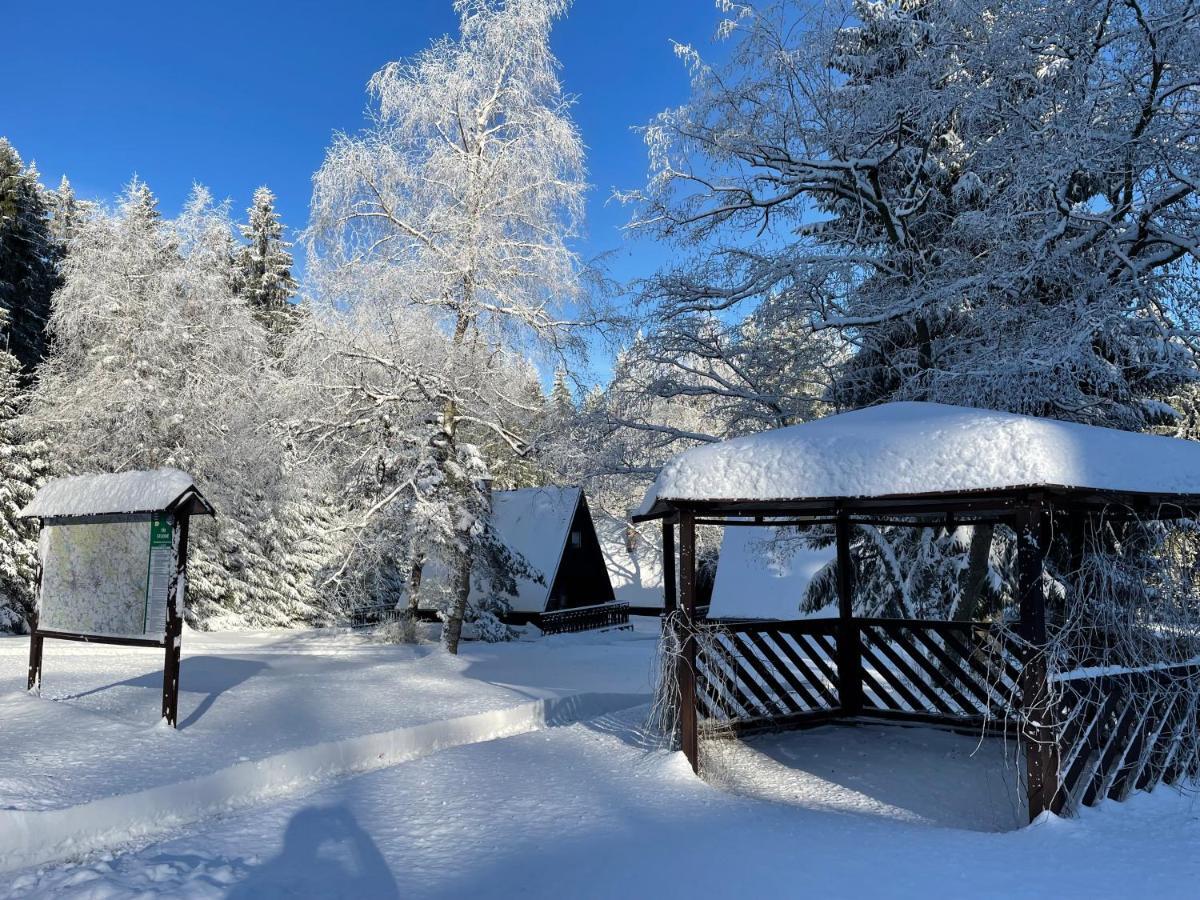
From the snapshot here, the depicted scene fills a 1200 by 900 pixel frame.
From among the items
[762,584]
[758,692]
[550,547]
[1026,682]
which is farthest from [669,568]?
[550,547]

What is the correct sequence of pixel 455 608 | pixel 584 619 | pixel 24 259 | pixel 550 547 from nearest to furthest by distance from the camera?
1. pixel 455 608
2. pixel 550 547
3. pixel 584 619
4. pixel 24 259

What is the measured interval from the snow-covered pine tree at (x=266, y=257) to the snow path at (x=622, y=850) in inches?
1253

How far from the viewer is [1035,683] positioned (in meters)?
5.49

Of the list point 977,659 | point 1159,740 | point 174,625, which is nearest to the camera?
point 1159,740

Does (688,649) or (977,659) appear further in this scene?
(977,659)

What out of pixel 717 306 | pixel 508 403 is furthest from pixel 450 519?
pixel 717 306

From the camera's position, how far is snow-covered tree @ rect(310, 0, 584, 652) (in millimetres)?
14633

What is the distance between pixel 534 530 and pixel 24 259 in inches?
802

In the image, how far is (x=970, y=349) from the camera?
1024 cm

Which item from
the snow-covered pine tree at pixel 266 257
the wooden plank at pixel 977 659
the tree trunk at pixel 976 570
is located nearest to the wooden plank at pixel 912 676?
the wooden plank at pixel 977 659

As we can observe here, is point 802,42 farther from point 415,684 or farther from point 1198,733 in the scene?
point 415,684

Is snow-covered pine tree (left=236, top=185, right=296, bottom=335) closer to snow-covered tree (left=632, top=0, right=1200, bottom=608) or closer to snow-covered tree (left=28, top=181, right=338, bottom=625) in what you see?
snow-covered tree (left=28, top=181, right=338, bottom=625)

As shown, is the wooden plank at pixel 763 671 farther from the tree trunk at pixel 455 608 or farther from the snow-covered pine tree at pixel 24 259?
the snow-covered pine tree at pixel 24 259

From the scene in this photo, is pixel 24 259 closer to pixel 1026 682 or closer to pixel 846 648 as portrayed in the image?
pixel 846 648
